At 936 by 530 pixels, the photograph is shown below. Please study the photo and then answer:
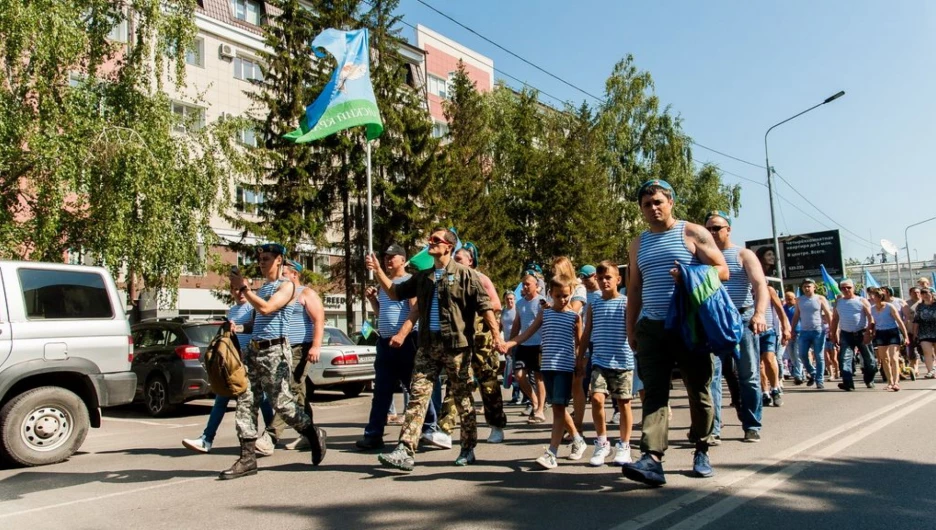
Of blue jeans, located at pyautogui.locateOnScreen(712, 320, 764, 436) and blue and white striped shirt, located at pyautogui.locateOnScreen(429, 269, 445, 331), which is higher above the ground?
blue and white striped shirt, located at pyautogui.locateOnScreen(429, 269, 445, 331)

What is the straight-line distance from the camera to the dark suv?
11109 mm

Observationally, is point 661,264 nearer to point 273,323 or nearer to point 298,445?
point 273,323

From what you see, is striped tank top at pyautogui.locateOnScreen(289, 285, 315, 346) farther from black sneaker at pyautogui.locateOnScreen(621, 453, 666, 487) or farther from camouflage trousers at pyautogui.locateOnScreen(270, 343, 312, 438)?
black sneaker at pyautogui.locateOnScreen(621, 453, 666, 487)

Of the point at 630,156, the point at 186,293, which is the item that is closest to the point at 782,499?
the point at 186,293

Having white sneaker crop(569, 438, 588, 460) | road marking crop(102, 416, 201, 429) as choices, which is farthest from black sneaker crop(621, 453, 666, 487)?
road marking crop(102, 416, 201, 429)

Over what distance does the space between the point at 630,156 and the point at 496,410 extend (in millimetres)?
38297

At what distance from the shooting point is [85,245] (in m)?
15.3

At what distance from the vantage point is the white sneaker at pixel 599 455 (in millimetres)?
5825

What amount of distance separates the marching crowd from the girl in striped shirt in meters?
0.01

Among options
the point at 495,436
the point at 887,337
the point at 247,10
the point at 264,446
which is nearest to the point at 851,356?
the point at 887,337

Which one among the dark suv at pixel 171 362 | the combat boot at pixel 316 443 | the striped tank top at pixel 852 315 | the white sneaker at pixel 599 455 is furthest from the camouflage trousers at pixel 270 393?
the striped tank top at pixel 852 315

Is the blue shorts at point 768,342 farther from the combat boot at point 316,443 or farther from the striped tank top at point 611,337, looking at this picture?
the combat boot at point 316,443

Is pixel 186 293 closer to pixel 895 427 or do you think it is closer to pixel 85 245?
pixel 85 245

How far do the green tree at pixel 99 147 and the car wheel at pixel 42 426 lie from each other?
28.0 ft
